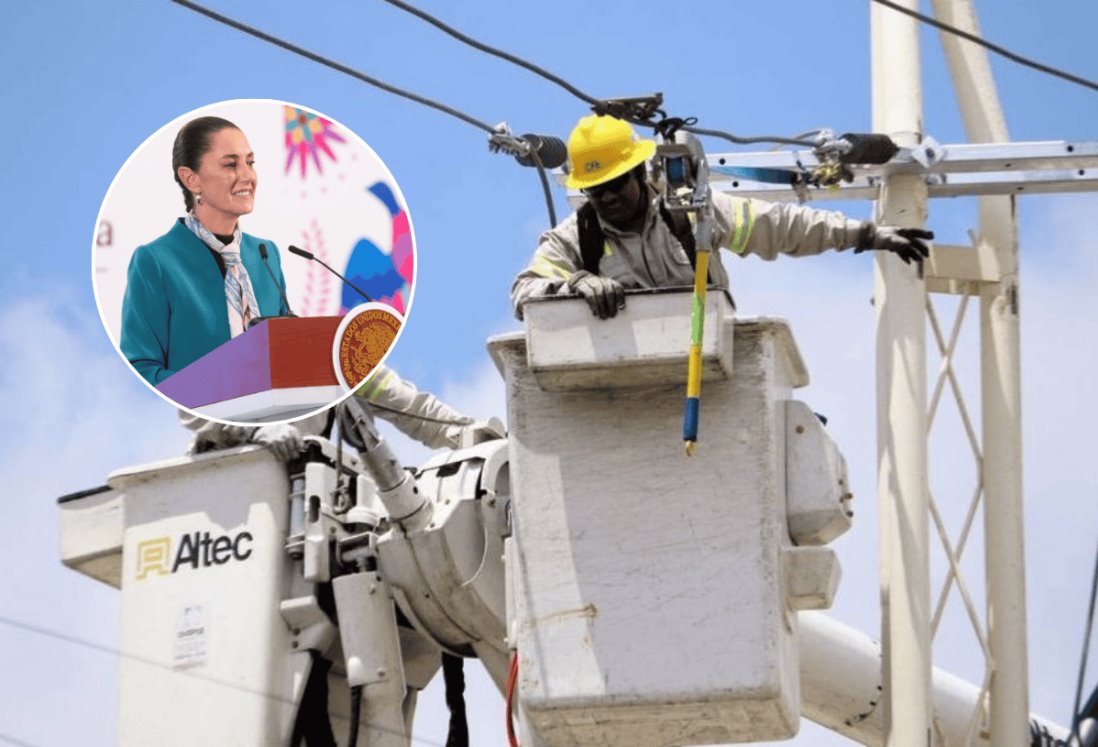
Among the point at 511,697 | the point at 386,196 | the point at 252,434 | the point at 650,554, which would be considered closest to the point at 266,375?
the point at 252,434

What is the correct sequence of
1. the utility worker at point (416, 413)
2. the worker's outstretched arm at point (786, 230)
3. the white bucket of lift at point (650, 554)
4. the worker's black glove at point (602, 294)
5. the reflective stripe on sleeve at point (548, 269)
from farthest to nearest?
the utility worker at point (416, 413) → the worker's outstretched arm at point (786, 230) → the reflective stripe on sleeve at point (548, 269) → the white bucket of lift at point (650, 554) → the worker's black glove at point (602, 294)

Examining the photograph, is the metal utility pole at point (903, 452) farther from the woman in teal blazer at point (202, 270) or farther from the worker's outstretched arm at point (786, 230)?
the woman in teal blazer at point (202, 270)

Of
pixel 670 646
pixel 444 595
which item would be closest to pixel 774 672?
pixel 670 646

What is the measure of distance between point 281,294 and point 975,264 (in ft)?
11.1

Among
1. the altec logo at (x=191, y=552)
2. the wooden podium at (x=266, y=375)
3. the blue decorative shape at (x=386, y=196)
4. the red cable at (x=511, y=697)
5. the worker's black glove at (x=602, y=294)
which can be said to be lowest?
the red cable at (x=511, y=697)

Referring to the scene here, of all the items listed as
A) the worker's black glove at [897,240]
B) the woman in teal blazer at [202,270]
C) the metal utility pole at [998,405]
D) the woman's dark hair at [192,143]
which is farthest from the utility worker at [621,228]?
the metal utility pole at [998,405]

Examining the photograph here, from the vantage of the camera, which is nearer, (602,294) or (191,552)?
(602,294)

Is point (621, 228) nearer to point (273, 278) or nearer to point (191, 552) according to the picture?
point (273, 278)

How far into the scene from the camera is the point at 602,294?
447 inches

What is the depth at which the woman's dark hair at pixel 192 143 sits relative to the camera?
44.8 feet

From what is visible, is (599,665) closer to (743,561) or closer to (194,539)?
(743,561)

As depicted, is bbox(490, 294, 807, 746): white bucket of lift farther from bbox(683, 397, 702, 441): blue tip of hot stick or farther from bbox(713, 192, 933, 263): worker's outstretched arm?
bbox(713, 192, 933, 263): worker's outstretched arm

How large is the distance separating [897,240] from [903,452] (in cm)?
158

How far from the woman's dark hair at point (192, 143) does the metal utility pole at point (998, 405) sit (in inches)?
145
